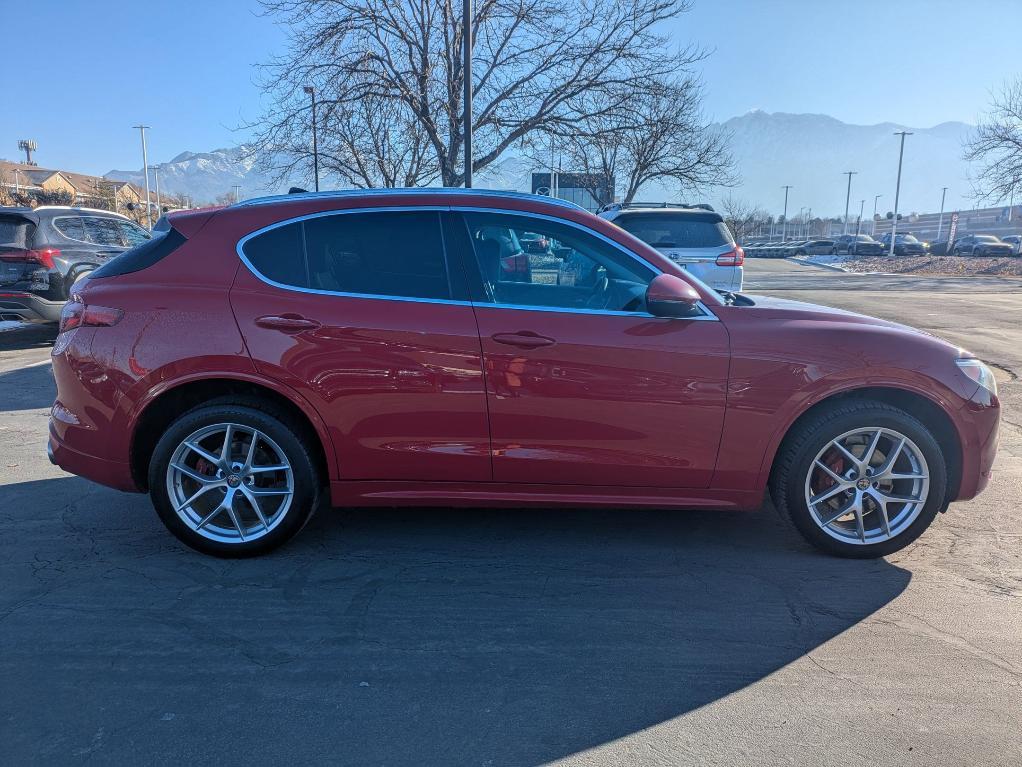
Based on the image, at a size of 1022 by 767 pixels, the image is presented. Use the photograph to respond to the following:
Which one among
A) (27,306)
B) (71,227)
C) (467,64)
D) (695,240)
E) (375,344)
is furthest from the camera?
(467,64)

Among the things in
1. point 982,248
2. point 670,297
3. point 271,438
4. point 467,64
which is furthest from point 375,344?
point 982,248

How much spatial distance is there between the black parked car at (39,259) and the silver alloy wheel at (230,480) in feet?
24.2

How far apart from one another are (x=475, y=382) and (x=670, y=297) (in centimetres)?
101

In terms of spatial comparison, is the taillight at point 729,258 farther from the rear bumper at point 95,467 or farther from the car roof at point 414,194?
the rear bumper at point 95,467

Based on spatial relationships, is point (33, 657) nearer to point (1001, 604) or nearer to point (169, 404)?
point (169, 404)

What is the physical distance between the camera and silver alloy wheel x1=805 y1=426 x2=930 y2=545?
137 inches

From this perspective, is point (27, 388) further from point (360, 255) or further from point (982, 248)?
point (982, 248)

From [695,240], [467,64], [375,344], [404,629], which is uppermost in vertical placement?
[467,64]

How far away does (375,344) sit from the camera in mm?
3391

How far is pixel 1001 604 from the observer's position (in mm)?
3168

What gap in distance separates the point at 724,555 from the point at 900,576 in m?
0.83

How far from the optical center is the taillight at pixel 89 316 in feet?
11.5

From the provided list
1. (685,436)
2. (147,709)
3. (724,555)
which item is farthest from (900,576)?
(147,709)

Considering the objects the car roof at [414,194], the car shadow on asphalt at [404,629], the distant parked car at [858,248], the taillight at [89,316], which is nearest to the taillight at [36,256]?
the car shadow on asphalt at [404,629]
